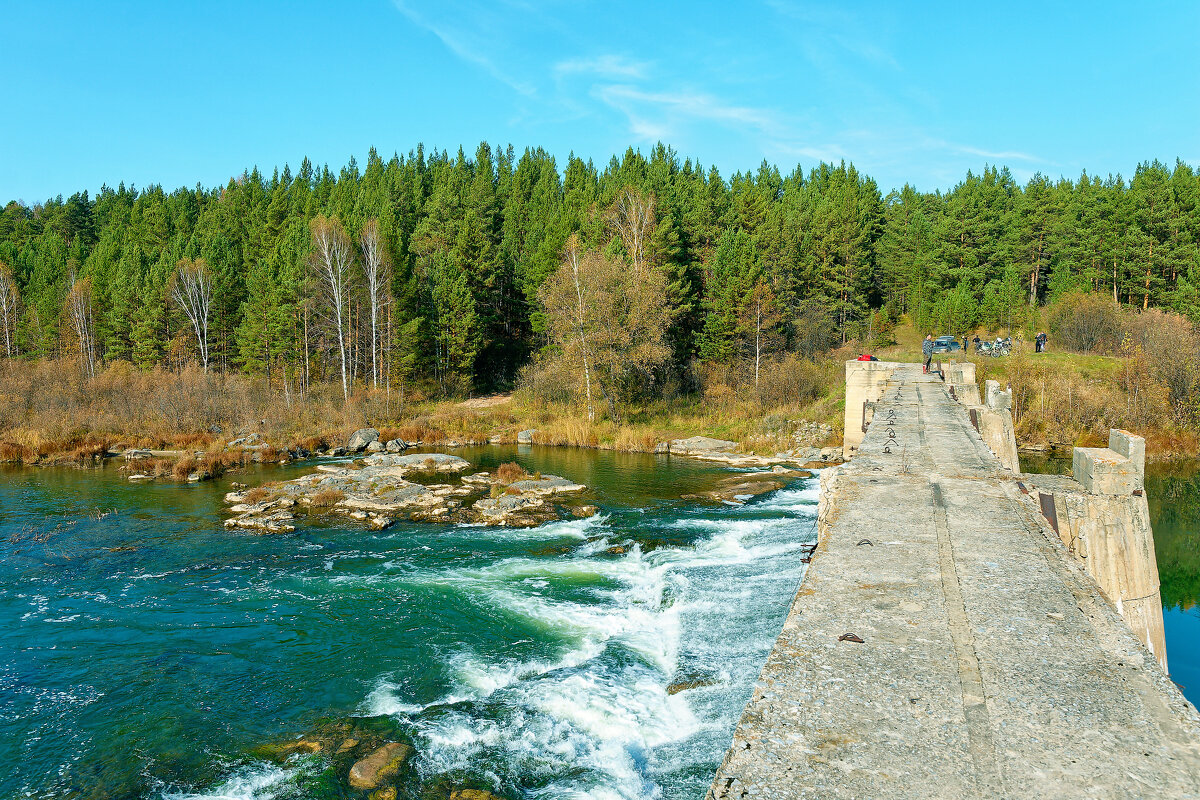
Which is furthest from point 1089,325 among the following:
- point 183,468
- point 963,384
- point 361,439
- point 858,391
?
point 183,468

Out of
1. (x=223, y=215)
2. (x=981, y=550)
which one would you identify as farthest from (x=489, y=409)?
(x=223, y=215)

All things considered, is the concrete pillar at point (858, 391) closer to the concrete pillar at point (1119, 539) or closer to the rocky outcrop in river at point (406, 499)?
the rocky outcrop in river at point (406, 499)

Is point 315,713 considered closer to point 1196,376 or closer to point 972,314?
point 1196,376

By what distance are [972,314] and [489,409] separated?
119 ft

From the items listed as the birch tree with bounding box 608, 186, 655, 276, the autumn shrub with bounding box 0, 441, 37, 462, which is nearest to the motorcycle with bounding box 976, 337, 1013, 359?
the birch tree with bounding box 608, 186, 655, 276

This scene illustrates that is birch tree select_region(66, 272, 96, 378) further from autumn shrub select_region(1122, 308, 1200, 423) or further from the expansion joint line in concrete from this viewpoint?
autumn shrub select_region(1122, 308, 1200, 423)

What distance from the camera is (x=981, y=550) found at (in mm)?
7145

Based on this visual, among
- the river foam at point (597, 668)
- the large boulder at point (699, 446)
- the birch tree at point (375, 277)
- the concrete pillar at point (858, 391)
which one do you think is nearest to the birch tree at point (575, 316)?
the large boulder at point (699, 446)

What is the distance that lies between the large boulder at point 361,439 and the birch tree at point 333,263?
7.96 metres

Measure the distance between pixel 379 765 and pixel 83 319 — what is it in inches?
2489

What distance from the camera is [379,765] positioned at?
8.57m

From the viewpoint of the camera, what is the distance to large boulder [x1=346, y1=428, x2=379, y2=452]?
34.8 meters

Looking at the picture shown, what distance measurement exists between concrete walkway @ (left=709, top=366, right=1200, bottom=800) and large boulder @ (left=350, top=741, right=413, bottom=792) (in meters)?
5.48

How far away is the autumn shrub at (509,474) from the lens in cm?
2635
